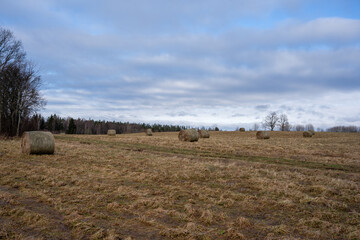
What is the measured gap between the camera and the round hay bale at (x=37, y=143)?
15367mm

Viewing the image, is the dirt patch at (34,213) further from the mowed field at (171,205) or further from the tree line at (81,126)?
the tree line at (81,126)

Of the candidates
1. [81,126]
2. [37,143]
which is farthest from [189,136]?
[81,126]

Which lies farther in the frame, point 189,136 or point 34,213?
point 189,136

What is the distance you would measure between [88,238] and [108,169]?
7.06 metres

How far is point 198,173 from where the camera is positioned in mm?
10781

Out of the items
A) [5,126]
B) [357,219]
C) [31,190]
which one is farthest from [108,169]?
[5,126]

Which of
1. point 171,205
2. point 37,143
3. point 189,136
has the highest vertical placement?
point 189,136

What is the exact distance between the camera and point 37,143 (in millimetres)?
15484

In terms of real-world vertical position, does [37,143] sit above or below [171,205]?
above

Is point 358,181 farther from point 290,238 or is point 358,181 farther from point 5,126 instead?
point 5,126

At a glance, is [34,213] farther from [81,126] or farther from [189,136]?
[81,126]

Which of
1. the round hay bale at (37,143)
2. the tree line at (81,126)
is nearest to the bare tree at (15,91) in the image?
the round hay bale at (37,143)

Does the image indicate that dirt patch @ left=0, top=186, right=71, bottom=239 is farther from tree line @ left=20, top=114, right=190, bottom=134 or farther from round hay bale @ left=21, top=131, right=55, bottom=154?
tree line @ left=20, top=114, right=190, bottom=134

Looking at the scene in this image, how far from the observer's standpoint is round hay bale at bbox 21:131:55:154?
50.4 ft
